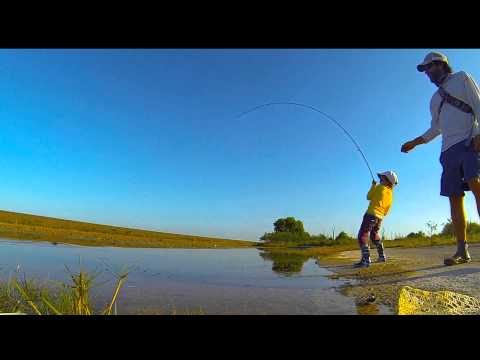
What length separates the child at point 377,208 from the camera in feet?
16.1

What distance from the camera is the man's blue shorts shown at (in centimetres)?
314

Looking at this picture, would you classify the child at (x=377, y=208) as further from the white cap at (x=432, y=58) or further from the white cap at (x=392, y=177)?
the white cap at (x=432, y=58)

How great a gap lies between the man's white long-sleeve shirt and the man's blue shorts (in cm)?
8

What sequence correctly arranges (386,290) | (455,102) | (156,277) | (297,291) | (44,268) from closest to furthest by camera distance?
(386,290) → (297,291) → (455,102) → (156,277) → (44,268)

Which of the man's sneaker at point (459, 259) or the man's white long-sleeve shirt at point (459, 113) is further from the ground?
the man's white long-sleeve shirt at point (459, 113)

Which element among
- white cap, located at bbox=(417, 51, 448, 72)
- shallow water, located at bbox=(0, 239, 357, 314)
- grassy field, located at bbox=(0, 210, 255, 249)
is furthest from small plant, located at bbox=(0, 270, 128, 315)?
grassy field, located at bbox=(0, 210, 255, 249)

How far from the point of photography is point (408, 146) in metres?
3.96

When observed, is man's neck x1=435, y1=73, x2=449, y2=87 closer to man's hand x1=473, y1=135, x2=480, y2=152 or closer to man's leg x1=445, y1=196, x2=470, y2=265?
man's hand x1=473, y1=135, x2=480, y2=152

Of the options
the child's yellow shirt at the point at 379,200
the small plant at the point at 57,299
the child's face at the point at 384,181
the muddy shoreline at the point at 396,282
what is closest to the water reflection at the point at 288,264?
the muddy shoreline at the point at 396,282
